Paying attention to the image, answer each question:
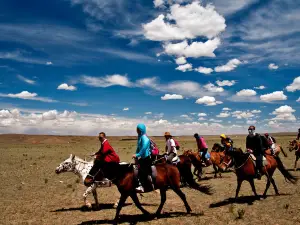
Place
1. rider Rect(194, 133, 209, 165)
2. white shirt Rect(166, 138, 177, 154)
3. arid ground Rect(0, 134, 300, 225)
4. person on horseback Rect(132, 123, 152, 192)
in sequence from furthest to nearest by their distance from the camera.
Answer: rider Rect(194, 133, 209, 165) < white shirt Rect(166, 138, 177, 154) < arid ground Rect(0, 134, 300, 225) < person on horseback Rect(132, 123, 152, 192)

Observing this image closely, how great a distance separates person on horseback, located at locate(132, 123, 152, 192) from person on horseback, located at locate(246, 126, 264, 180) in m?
5.38

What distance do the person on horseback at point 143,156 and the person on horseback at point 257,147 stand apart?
5.38m

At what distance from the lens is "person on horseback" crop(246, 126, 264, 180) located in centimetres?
1306

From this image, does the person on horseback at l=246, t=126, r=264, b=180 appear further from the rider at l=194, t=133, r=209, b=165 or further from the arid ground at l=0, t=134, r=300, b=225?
the rider at l=194, t=133, r=209, b=165

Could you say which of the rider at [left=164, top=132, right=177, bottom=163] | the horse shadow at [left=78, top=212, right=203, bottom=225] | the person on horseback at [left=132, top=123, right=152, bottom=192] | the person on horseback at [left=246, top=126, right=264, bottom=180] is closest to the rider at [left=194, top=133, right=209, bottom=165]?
the rider at [left=164, top=132, right=177, bottom=163]

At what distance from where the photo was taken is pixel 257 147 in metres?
13.2

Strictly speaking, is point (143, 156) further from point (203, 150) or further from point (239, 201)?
point (203, 150)

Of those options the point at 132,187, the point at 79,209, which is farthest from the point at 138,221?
the point at 79,209

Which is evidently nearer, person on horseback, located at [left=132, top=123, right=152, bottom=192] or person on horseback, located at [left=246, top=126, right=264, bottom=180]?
person on horseback, located at [left=132, top=123, right=152, bottom=192]

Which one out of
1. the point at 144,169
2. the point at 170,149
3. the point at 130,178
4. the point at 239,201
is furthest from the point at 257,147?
the point at 130,178

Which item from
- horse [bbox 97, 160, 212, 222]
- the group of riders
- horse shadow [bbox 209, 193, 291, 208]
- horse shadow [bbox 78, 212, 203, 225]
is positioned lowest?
horse shadow [bbox 78, 212, 203, 225]

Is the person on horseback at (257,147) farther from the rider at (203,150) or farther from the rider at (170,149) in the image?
the rider at (203,150)

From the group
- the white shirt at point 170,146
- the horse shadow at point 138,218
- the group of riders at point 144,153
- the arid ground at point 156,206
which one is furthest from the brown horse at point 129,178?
the white shirt at point 170,146

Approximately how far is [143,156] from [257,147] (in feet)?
19.0
